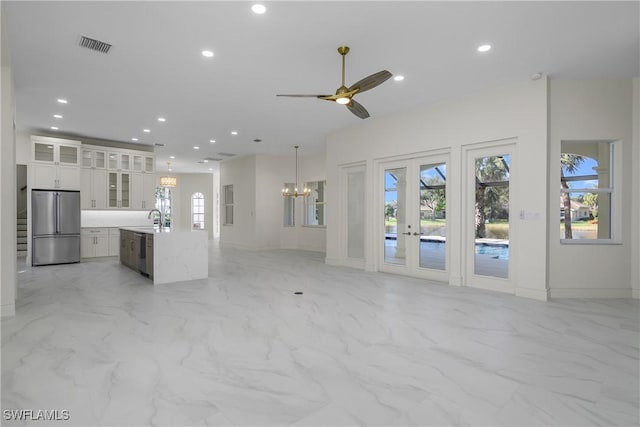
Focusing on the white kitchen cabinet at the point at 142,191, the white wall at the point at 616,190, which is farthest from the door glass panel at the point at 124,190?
the white wall at the point at 616,190

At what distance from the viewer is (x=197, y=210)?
17266mm

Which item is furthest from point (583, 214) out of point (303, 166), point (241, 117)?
point (303, 166)

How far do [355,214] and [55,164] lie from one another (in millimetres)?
7168

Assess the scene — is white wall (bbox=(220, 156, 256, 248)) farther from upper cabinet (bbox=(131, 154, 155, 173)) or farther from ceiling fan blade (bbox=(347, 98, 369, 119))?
ceiling fan blade (bbox=(347, 98, 369, 119))

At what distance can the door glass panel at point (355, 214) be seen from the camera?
767 centimetres

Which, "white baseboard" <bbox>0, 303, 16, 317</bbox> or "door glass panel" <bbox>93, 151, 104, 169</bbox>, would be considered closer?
"white baseboard" <bbox>0, 303, 16, 317</bbox>

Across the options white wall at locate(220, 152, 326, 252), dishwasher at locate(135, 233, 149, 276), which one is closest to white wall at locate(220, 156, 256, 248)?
white wall at locate(220, 152, 326, 252)

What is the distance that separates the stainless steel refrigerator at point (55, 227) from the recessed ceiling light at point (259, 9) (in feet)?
24.0

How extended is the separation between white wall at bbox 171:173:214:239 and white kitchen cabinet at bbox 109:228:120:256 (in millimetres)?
8068

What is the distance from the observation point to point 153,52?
14.0 feet

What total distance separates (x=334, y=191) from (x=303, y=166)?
13.3ft

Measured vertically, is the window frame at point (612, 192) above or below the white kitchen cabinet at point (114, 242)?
above

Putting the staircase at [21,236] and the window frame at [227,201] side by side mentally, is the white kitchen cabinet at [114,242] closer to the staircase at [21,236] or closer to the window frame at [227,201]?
the staircase at [21,236]

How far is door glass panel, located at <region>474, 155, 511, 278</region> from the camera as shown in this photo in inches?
212
